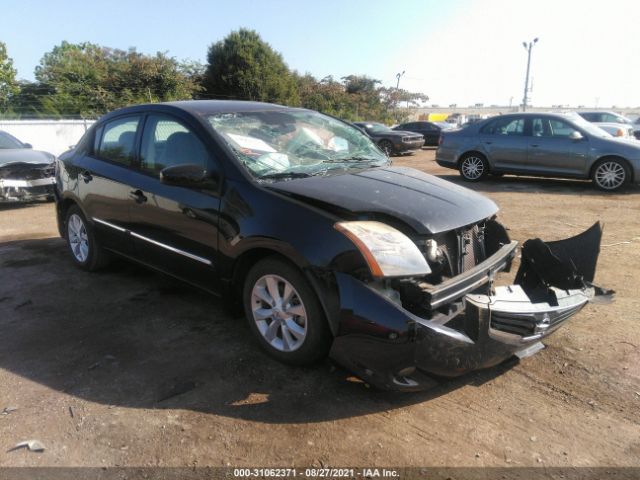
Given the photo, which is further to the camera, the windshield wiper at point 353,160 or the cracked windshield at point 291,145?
the windshield wiper at point 353,160

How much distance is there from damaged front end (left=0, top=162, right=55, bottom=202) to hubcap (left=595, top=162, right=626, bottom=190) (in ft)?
34.1

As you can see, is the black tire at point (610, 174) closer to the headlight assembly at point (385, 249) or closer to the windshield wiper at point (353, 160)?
the windshield wiper at point (353, 160)

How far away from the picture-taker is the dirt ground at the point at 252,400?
101 inches

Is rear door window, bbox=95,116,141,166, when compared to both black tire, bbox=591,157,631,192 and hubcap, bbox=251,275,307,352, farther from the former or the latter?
black tire, bbox=591,157,631,192

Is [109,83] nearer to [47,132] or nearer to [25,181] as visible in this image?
[47,132]

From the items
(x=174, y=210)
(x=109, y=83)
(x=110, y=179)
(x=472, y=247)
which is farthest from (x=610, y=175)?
(x=109, y=83)

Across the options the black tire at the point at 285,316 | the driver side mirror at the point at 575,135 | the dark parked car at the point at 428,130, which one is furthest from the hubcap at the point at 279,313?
the dark parked car at the point at 428,130

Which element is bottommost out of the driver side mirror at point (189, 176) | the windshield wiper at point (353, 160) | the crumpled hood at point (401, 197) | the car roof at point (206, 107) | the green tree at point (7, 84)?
the crumpled hood at point (401, 197)

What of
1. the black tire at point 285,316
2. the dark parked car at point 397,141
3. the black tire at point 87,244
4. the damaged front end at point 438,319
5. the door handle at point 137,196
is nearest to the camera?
the damaged front end at point 438,319

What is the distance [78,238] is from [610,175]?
373 inches

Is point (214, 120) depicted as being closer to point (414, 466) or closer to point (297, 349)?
point (297, 349)

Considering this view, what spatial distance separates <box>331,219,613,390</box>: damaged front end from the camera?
267 cm

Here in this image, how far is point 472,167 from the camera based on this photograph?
1141 centimetres

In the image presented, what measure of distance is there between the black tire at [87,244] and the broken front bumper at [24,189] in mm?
3934
